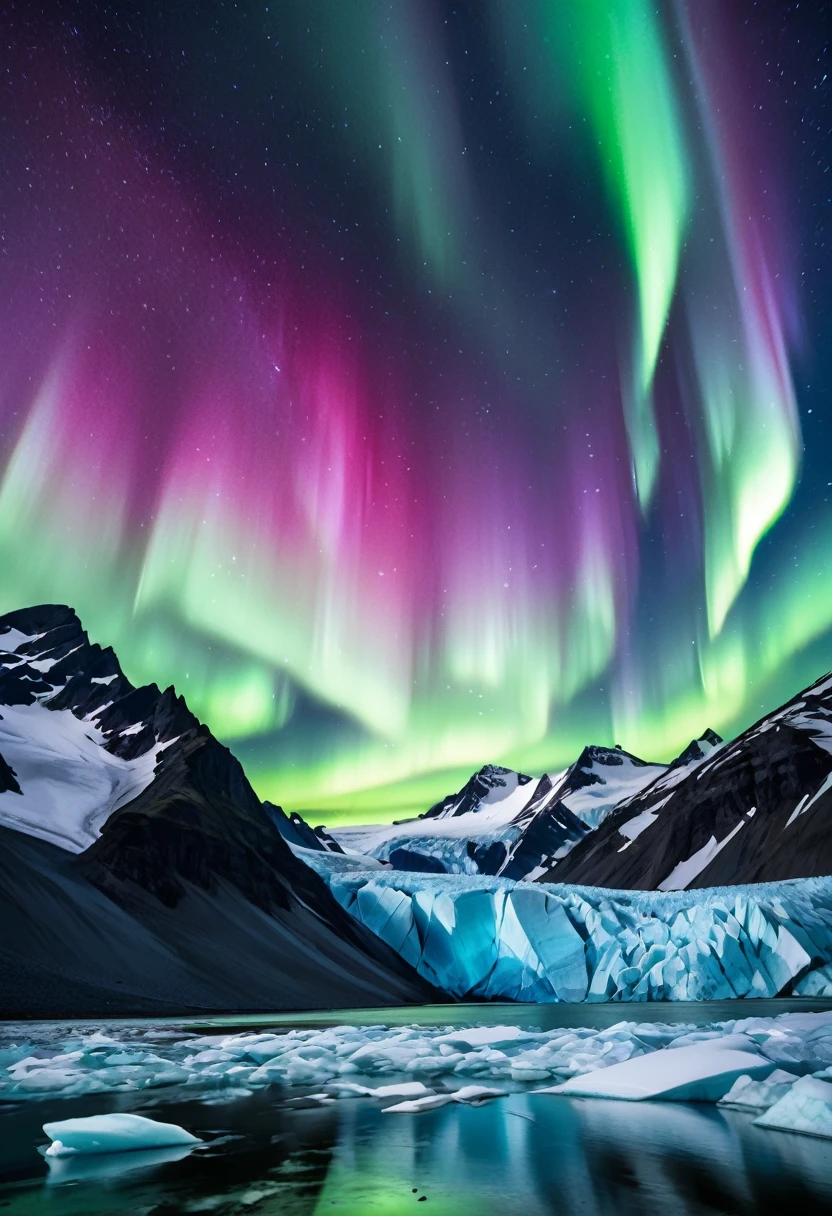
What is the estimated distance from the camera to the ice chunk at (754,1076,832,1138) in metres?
9.38

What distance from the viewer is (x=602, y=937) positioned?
75875mm

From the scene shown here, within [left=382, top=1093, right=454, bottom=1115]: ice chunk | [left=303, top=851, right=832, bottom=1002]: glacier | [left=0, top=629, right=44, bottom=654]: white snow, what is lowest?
[left=303, top=851, right=832, bottom=1002]: glacier

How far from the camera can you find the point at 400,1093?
1397cm

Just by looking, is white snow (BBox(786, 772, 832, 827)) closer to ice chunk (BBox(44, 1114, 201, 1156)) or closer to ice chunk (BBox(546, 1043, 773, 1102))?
ice chunk (BBox(546, 1043, 773, 1102))

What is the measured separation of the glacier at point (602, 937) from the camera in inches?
2608

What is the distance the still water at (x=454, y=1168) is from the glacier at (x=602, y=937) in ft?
210

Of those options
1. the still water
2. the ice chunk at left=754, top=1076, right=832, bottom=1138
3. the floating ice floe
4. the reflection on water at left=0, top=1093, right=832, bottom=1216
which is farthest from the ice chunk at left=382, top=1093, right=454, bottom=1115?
the ice chunk at left=754, top=1076, right=832, bottom=1138

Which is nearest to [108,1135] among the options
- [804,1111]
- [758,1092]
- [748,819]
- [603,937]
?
[804,1111]

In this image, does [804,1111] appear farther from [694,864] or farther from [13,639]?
[13,639]

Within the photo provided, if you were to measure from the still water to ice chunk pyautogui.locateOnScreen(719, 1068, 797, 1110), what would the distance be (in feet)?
1.16

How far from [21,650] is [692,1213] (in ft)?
581

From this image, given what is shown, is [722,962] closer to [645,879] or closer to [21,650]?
[645,879]

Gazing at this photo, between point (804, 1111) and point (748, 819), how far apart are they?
507 ft

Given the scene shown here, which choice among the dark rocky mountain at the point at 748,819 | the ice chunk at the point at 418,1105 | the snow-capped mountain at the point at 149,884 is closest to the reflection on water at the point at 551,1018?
the snow-capped mountain at the point at 149,884
